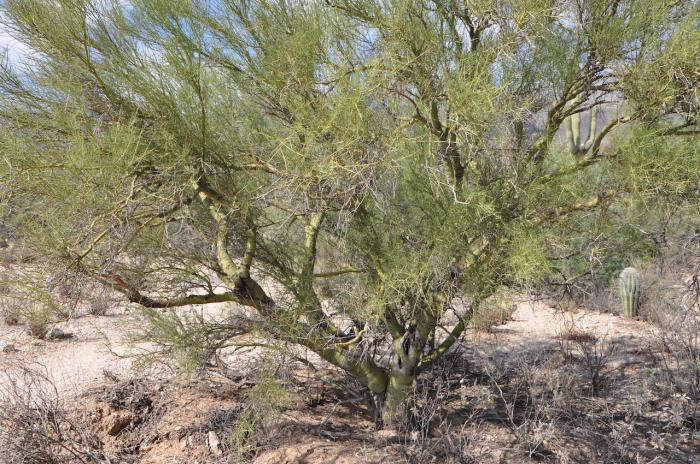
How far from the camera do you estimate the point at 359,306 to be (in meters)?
4.35

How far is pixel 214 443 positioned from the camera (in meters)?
4.69

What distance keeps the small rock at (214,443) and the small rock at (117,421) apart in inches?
34.7

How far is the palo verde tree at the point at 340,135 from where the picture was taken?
3.60m

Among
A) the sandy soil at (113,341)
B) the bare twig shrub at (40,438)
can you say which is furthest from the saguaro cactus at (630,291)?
the bare twig shrub at (40,438)

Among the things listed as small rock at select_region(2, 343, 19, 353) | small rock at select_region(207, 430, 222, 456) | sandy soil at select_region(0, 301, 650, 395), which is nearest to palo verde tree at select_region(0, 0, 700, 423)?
small rock at select_region(207, 430, 222, 456)

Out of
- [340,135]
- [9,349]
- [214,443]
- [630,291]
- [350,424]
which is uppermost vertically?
[340,135]

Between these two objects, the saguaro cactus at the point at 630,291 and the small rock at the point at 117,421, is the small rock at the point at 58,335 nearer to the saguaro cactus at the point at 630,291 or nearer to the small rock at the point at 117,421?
the small rock at the point at 117,421

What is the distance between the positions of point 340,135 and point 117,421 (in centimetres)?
332

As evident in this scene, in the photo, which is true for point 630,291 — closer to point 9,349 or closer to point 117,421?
point 117,421

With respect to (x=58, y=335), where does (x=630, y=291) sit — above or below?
above

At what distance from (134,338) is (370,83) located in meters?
2.76

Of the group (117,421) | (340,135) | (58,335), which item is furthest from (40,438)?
(58,335)

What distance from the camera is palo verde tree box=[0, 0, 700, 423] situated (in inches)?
142

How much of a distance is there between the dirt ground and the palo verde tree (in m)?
0.78
